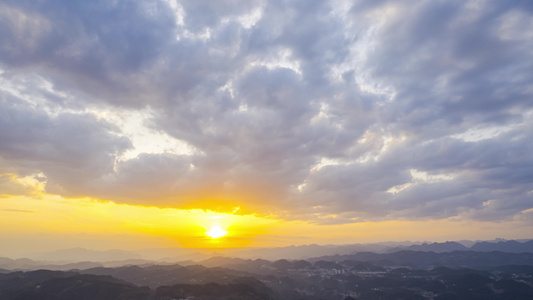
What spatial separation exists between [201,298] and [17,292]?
127 metres

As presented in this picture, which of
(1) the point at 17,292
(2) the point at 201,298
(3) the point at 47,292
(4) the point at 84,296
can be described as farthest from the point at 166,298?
(1) the point at 17,292

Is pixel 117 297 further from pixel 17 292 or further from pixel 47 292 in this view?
pixel 17 292

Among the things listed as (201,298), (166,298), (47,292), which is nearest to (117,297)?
(166,298)

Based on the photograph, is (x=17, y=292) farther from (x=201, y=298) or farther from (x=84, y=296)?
(x=201, y=298)

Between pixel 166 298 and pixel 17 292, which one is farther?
pixel 166 298

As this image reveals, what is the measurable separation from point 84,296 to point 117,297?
75.9 ft

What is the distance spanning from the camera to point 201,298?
655ft

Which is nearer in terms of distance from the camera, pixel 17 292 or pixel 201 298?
pixel 17 292

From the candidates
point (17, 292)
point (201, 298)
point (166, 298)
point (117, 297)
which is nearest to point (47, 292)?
point (17, 292)

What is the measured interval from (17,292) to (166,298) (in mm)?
101068

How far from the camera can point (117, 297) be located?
199 m

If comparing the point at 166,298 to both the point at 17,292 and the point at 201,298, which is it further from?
the point at 17,292

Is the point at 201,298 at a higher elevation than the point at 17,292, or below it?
below

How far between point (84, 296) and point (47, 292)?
26231 millimetres
